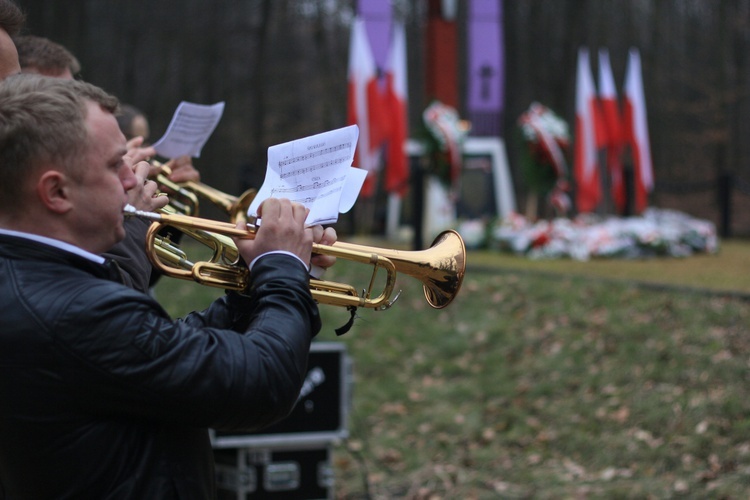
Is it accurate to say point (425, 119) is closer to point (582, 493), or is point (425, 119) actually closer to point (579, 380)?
point (579, 380)

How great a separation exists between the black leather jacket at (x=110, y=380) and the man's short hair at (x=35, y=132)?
4.8 inches

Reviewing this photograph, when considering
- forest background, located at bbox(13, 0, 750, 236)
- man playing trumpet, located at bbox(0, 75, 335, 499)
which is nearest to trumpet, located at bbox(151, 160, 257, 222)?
man playing trumpet, located at bbox(0, 75, 335, 499)

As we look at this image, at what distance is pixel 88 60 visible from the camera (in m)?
22.8

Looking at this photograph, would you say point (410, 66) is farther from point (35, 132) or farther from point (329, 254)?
point (35, 132)

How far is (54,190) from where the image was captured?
184 centimetres

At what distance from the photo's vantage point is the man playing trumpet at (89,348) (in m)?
1.78

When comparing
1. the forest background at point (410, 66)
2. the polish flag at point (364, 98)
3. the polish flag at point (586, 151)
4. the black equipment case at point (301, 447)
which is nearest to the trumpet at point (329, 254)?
the black equipment case at point (301, 447)

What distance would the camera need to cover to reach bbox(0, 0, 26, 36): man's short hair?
97.6 inches

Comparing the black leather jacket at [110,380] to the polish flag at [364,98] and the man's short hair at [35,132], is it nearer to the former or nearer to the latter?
the man's short hair at [35,132]

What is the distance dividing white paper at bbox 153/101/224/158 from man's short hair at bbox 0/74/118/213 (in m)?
1.67

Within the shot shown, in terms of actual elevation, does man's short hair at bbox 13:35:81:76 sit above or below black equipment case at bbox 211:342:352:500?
above

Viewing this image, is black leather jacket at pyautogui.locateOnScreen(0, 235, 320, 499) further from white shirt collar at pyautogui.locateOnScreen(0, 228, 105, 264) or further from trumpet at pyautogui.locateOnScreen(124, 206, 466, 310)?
trumpet at pyautogui.locateOnScreen(124, 206, 466, 310)

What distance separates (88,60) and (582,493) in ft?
63.4


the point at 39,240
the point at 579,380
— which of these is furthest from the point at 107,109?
the point at 579,380
